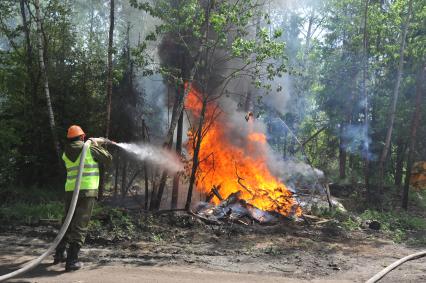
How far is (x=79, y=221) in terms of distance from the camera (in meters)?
6.10

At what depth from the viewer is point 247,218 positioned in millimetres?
10625

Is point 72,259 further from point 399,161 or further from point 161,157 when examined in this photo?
point 399,161

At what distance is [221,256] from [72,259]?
8.55 feet

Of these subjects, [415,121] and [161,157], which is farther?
[415,121]

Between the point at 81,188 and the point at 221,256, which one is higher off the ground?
the point at 81,188

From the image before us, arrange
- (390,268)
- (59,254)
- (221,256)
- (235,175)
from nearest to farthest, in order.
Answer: (59,254) → (390,268) → (221,256) → (235,175)

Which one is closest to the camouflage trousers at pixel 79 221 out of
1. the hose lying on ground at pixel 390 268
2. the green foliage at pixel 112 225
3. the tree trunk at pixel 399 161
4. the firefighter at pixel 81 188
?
the firefighter at pixel 81 188

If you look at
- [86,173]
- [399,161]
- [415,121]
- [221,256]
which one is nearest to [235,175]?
[221,256]

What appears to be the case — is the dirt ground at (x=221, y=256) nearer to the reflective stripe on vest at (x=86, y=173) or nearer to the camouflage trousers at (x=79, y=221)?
the camouflage trousers at (x=79, y=221)

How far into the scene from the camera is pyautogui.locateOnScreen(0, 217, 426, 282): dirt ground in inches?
234

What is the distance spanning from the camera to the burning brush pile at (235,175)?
1091cm

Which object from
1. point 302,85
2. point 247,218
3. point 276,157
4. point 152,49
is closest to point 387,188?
point 276,157

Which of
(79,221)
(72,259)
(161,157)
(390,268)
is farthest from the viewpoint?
(161,157)

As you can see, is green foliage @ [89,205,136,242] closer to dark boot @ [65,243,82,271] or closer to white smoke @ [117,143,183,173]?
dark boot @ [65,243,82,271]
